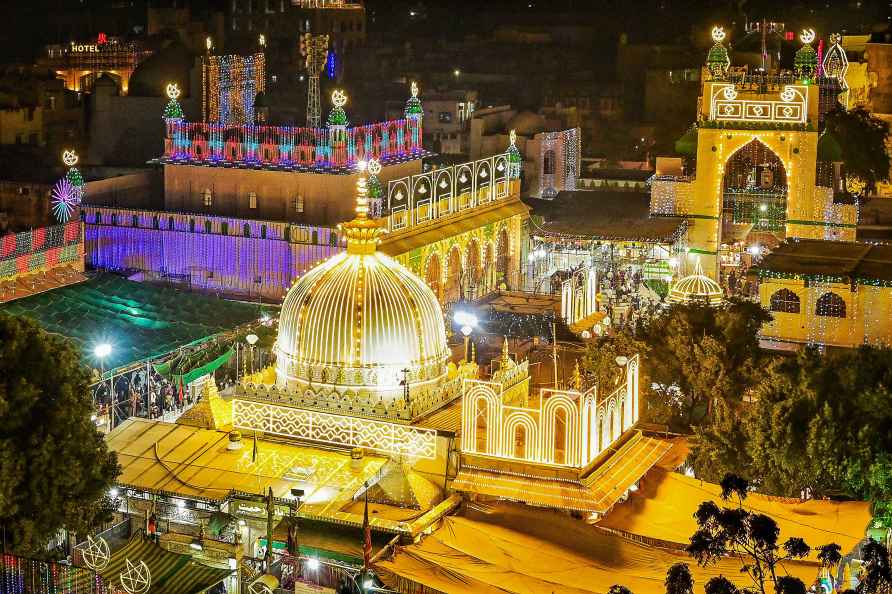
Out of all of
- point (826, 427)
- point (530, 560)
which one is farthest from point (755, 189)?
point (530, 560)

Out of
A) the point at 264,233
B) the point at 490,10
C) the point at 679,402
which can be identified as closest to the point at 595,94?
the point at 490,10

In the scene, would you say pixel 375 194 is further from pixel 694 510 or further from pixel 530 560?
pixel 530 560

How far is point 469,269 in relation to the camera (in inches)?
1606

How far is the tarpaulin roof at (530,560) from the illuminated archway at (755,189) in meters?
25.4

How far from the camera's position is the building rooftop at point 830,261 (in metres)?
32.8

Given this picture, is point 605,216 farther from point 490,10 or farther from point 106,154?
point 490,10

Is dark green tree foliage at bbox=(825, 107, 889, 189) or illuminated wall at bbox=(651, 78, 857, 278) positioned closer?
illuminated wall at bbox=(651, 78, 857, 278)

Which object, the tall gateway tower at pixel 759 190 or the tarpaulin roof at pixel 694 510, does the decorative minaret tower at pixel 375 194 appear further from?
the tarpaulin roof at pixel 694 510

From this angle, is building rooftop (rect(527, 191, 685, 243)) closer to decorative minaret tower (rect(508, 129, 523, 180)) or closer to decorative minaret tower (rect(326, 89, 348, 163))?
decorative minaret tower (rect(508, 129, 523, 180))

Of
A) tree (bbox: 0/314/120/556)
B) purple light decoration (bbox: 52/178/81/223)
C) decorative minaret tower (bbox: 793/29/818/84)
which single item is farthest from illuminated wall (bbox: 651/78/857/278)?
tree (bbox: 0/314/120/556)

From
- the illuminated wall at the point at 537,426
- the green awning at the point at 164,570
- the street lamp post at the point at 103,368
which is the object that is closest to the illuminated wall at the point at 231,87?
the street lamp post at the point at 103,368

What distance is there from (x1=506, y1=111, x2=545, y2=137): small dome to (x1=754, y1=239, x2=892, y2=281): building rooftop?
1910 centimetres

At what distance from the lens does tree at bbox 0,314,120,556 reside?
17.9 metres

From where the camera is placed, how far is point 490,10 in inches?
3866
